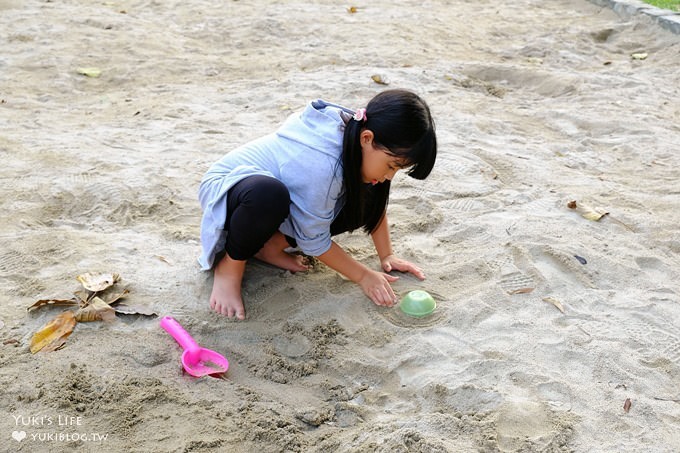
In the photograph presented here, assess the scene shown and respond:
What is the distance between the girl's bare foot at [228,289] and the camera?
235cm

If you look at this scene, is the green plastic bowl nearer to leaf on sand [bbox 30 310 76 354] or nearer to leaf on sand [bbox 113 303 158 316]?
leaf on sand [bbox 113 303 158 316]

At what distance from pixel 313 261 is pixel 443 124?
1699 mm

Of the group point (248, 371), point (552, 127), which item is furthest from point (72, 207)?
point (552, 127)

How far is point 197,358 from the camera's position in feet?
6.93

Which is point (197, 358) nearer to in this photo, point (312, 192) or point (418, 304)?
point (312, 192)

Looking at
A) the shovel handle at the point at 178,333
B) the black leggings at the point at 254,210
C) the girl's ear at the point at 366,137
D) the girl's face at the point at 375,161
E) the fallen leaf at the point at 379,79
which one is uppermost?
the girl's ear at the point at 366,137

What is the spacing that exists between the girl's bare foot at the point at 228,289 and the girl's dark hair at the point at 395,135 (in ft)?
1.54

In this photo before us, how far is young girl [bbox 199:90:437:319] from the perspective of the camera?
85.0 inches

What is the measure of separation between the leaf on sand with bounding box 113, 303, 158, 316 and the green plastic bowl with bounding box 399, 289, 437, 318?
845mm

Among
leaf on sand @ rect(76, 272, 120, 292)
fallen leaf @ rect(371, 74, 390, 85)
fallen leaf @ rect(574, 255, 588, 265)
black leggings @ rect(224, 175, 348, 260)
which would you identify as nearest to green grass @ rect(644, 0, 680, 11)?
fallen leaf @ rect(371, 74, 390, 85)

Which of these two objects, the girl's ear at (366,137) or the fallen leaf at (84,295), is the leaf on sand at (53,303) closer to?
the fallen leaf at (84,295)

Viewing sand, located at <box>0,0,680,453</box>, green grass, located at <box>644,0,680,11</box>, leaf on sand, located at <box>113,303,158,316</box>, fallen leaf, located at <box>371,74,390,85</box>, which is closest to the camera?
sand, located at <box>0,0,680,453</box>

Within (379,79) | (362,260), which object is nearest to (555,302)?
(362,260)

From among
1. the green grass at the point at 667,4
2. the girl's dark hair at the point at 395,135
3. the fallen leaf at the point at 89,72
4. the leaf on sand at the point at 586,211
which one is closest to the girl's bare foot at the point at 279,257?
the girl's dark hair at the point at 395,135
